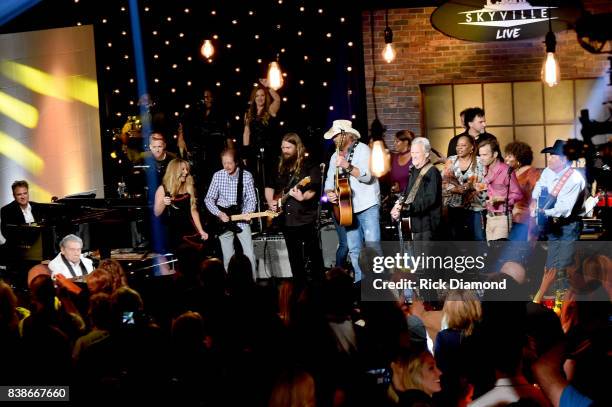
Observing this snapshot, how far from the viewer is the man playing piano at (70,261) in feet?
31.1

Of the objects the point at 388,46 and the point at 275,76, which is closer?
the point at 275,76

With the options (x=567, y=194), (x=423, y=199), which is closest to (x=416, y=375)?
(x=423, y=199)

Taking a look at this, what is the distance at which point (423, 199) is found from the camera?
32.5ft

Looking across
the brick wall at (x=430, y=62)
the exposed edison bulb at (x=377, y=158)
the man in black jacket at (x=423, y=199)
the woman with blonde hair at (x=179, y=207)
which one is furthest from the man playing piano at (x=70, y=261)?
the brick wall at (x=430, y=62)

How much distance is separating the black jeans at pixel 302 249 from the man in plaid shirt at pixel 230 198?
1.71 ft

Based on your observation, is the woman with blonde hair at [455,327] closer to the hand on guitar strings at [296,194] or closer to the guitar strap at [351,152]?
the guitar strap at [351,152]

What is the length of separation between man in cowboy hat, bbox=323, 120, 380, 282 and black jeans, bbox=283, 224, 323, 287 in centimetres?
47

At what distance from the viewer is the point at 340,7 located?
13.7 meters

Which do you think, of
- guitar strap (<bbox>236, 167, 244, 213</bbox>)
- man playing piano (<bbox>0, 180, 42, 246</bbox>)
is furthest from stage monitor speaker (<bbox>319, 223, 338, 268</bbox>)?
man playing piano (<bbox>0, 180, 42, 246</bbox>)

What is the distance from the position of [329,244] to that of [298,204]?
1.37 metres

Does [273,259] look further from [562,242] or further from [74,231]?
[562,242]

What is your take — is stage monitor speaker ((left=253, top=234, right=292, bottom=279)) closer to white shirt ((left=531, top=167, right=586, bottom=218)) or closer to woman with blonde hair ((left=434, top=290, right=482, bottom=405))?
white shirt ((left=531, top=167, right=586, bottom=218))

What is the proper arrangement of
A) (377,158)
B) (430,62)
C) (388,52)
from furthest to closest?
1. (430,62)
2. (388,52)
3. (377,158)

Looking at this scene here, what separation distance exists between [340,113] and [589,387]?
9465 mm
